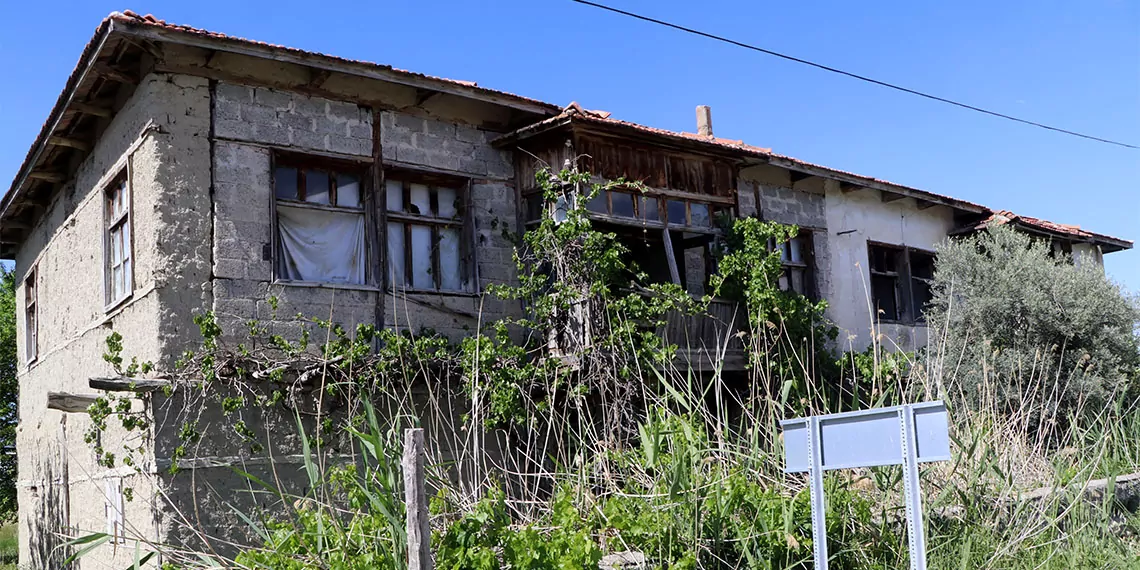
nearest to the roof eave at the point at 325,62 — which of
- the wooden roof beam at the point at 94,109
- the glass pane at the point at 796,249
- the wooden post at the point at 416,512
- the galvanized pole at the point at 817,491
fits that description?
the wooden roof beam at the point at 94,109

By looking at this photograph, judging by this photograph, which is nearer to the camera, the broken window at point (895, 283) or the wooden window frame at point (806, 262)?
the wooden window frame at point (806, 262)

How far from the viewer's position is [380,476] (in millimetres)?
5258

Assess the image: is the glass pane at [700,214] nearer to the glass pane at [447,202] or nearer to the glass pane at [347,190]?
the glass pane at [447,202]

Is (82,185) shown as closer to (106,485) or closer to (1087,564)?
(106,485)

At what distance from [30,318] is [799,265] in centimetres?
1089

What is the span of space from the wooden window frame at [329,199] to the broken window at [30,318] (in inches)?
237

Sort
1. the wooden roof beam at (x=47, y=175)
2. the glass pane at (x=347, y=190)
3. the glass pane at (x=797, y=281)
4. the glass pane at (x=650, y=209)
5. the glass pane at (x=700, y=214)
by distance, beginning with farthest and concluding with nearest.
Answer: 1. the glass pane at (x=797, y=281)
2. the glass pane at (x=700, y=214)
3. the wooden roof beam at (x=47, y=175)
4. the glass pane at (x=650, y=209)
5. the glass pane at (x=347, y=190)

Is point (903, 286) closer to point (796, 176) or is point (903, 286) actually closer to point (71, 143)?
point (796, 176)

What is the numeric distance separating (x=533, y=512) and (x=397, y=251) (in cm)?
479

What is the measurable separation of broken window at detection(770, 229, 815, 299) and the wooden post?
33.1 feet

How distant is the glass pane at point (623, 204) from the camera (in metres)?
11.4

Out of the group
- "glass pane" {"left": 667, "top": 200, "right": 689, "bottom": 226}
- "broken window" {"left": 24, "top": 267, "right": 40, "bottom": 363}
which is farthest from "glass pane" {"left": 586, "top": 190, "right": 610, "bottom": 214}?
"broken window" {"left": 24, "top": 267, "right": 40, "bottom": 363}

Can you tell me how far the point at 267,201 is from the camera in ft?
32.1

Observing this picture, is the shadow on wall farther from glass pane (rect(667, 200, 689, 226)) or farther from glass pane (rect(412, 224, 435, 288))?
glass pane (rect(667, 200, 689, 226))
